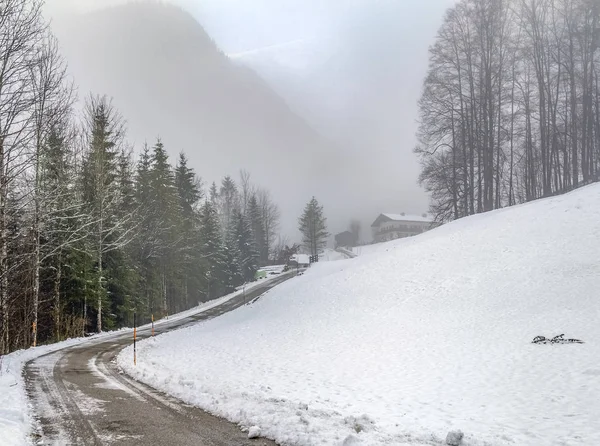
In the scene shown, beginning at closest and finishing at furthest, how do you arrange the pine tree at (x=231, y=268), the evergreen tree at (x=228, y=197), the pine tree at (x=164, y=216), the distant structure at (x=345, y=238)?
the pine tree at (x=164, y=216) → the pine tree at (x=231, y=268) → the evergreen tree at (x=228, y=197) → the distant structure at (x=345, y=238)

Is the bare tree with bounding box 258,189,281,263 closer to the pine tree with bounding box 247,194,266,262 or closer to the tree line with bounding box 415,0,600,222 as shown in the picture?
the pine tree with bounding box 247,194,266,262

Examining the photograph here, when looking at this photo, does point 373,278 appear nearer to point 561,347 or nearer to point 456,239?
point 456,239

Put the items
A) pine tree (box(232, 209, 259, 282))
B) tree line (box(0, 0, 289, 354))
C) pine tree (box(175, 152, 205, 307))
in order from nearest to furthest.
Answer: tree line (box(0, 0, 289, 354))
pine tree (box(175, 152, 205, 307))
pine tree (box(232, 209, 259, 282))

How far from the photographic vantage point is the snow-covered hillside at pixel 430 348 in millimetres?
7078

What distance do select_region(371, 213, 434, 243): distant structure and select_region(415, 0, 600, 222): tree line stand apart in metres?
71.0

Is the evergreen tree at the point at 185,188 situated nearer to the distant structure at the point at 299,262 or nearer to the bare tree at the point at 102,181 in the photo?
the bare tree at the point at 102,181

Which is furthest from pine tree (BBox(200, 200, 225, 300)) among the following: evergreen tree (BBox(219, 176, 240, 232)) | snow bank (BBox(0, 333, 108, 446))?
snow bank (BBox(0, 333, 108, 446))

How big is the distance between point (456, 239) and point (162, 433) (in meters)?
22.0

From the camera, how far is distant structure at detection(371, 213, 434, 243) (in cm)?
10550

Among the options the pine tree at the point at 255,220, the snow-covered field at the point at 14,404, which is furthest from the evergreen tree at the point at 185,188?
the pine tree at the point at 255,220

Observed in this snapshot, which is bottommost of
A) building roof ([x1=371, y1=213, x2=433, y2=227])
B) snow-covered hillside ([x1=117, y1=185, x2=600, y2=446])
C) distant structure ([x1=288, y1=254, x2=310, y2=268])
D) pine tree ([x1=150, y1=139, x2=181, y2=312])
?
snow-covered hillside ([x1=117, y1=185, x2=600, y2=446])

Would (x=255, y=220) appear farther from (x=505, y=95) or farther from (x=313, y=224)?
(x=505, y=95)

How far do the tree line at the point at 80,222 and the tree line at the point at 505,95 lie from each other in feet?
72.6

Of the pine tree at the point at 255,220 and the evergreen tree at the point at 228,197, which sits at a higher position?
the evergreen tree at the point at 228,197
